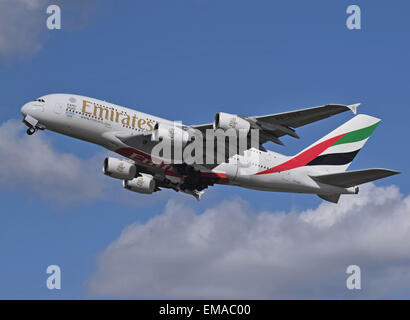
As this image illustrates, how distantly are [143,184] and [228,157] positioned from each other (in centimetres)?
856

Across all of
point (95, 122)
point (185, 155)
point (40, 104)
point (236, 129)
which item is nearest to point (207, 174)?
point (185, 155)

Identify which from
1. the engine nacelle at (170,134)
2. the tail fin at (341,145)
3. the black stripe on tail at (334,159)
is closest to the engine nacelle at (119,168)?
the engine nacelle at (170,134)

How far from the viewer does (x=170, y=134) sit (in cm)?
4484

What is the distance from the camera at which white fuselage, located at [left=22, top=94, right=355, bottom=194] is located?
45188 mm

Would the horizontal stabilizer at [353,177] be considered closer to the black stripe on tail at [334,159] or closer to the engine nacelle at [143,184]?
the black stripe on tail at [334,159]

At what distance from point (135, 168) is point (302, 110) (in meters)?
13.7

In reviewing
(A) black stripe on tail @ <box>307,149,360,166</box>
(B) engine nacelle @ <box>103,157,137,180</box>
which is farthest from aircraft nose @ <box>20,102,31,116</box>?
(A) black stripe on tail @ <box>307,149,360,166</box>

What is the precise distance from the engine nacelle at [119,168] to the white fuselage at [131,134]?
1.24 metres

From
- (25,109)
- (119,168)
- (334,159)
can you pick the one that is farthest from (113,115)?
(334,159)

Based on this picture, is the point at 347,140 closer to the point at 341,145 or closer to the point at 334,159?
the point at 341,145

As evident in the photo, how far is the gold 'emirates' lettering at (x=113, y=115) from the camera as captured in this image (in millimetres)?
45344

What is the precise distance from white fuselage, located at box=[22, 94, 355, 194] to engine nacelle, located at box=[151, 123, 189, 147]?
1337mm

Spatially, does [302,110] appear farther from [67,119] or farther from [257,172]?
[67,119]

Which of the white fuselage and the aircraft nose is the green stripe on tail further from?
the aircraft nose
